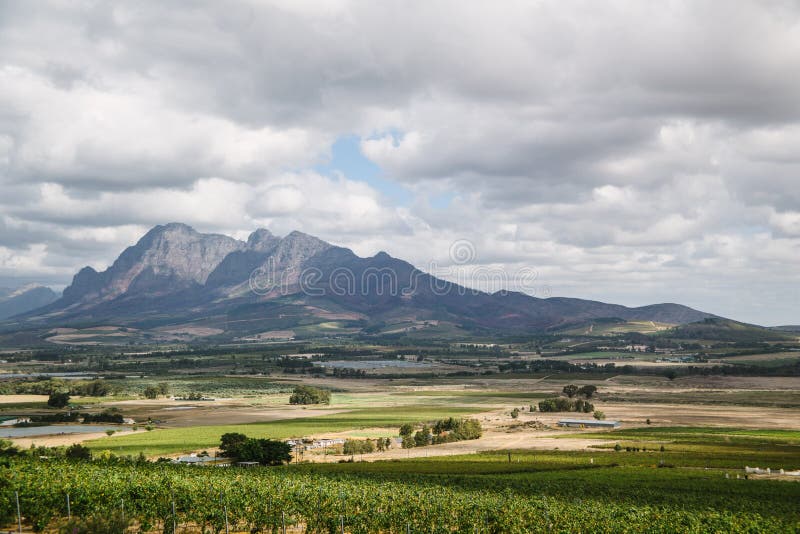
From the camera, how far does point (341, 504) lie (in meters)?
53.8

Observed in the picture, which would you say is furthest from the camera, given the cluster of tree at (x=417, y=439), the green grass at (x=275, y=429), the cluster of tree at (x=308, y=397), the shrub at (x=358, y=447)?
the cluster of tree at (x=308, y=397)

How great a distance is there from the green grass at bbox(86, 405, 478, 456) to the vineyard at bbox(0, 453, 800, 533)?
A: 38.3 m

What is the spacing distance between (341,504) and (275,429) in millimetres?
79421

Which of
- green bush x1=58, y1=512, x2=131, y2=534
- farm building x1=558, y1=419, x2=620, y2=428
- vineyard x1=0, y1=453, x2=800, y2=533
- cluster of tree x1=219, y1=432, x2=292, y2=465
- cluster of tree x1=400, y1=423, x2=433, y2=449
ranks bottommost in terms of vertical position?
farm building x1=558, y1=419, x2=620, y2=428

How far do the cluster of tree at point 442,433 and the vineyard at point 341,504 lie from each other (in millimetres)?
45422

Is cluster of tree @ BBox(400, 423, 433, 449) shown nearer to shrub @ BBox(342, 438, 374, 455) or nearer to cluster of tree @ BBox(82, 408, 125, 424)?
shrub @ BBox(342, 438, 374, 455)

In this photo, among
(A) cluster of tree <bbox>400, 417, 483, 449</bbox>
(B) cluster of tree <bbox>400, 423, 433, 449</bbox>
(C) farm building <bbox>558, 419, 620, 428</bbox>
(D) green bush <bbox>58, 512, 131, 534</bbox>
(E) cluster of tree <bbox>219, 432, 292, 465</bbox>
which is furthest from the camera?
(C) farm building <bbox>558, 419, 620, 428</bbox>

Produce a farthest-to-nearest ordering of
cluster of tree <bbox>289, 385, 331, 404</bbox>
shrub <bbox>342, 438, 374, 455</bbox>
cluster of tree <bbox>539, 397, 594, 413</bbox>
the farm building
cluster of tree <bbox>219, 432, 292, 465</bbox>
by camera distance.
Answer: cluster of tree <bbox>289, 385, 331, 404</bbox>, cluster of tree <bbox>539, 397, 594, 413</bbox>, the farm building, shrub <bbox>342, 438, 374, 455</bbox>, cluster of tree <bbox>219, 432, 292, 465</bbox>

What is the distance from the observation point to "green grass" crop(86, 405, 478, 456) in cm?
10706

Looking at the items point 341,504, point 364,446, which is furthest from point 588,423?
point 341,504

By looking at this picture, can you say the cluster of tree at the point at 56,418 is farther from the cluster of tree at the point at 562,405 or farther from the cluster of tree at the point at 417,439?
the cluster of tree at the point at 562,405

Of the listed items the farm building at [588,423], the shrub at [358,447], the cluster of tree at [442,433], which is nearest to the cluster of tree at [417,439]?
the cluster of tree at [442,433]

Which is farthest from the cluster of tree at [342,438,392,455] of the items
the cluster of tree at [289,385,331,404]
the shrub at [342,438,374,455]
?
the cluster of tree at [289,385,331,404]

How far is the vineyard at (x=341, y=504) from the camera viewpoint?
166 feet
